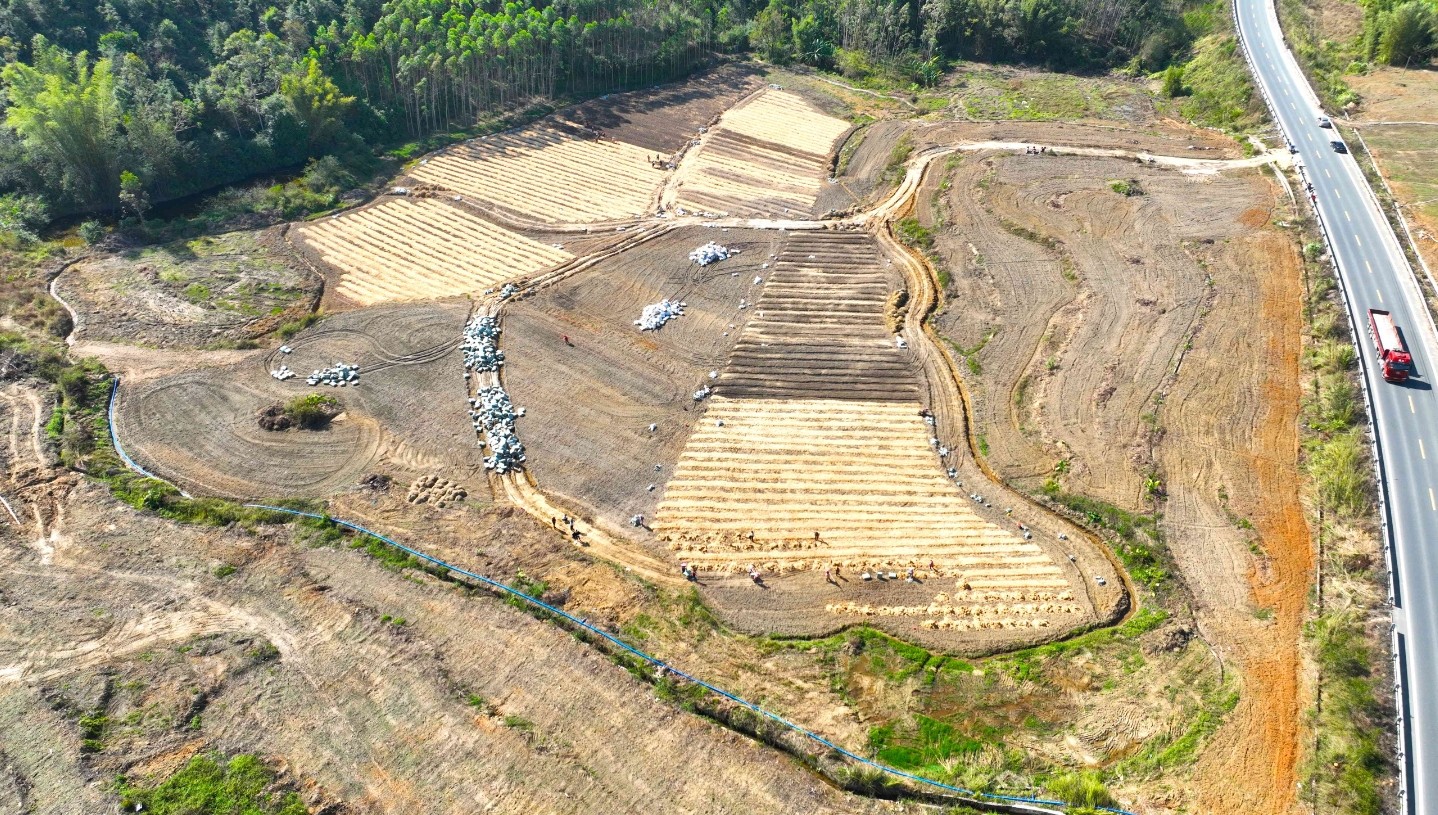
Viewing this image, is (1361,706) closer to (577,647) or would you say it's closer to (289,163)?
(577,647)

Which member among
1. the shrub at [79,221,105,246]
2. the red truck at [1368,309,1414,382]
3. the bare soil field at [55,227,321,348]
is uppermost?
the red truck at [1368,309,1414,382]

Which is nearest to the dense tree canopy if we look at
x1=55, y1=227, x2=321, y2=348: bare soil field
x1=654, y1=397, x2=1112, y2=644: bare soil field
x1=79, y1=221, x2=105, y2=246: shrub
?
x1=79, y1=221, x2=105, y2=246: shrub

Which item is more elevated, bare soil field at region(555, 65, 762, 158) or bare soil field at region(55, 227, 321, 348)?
bare soil field at region(555, 65, 762, 158)

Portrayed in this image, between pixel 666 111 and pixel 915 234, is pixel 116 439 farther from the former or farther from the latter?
Result: pixel 666 111

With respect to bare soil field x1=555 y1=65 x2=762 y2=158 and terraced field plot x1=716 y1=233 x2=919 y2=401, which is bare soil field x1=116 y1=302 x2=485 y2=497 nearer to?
terraced field plot x1=716 y1=233 x2=919 y2=401

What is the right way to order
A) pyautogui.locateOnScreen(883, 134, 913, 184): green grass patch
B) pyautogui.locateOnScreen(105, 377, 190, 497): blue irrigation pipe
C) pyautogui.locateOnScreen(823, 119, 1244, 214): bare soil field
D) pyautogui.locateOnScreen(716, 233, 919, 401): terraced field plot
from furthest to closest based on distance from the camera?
pyautogui.locateOnScreen(883, 134, 913, 184): green grass patch → pyautogui.locateOnScreen(823, 119, 1244, 214): bare soil field → pyautogui.locateOnScreen(716, 233, 919, 401): terraced field plot → pyautogui.locateOnScreen(105, 377, 190, 497): blue irrigation pipe

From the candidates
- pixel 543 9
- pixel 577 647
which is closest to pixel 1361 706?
pixel 577 647

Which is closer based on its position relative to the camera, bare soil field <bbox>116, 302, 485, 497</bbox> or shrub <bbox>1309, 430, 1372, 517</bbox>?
shrub <bbox>1309, 430, 1372, 517</bbox>
